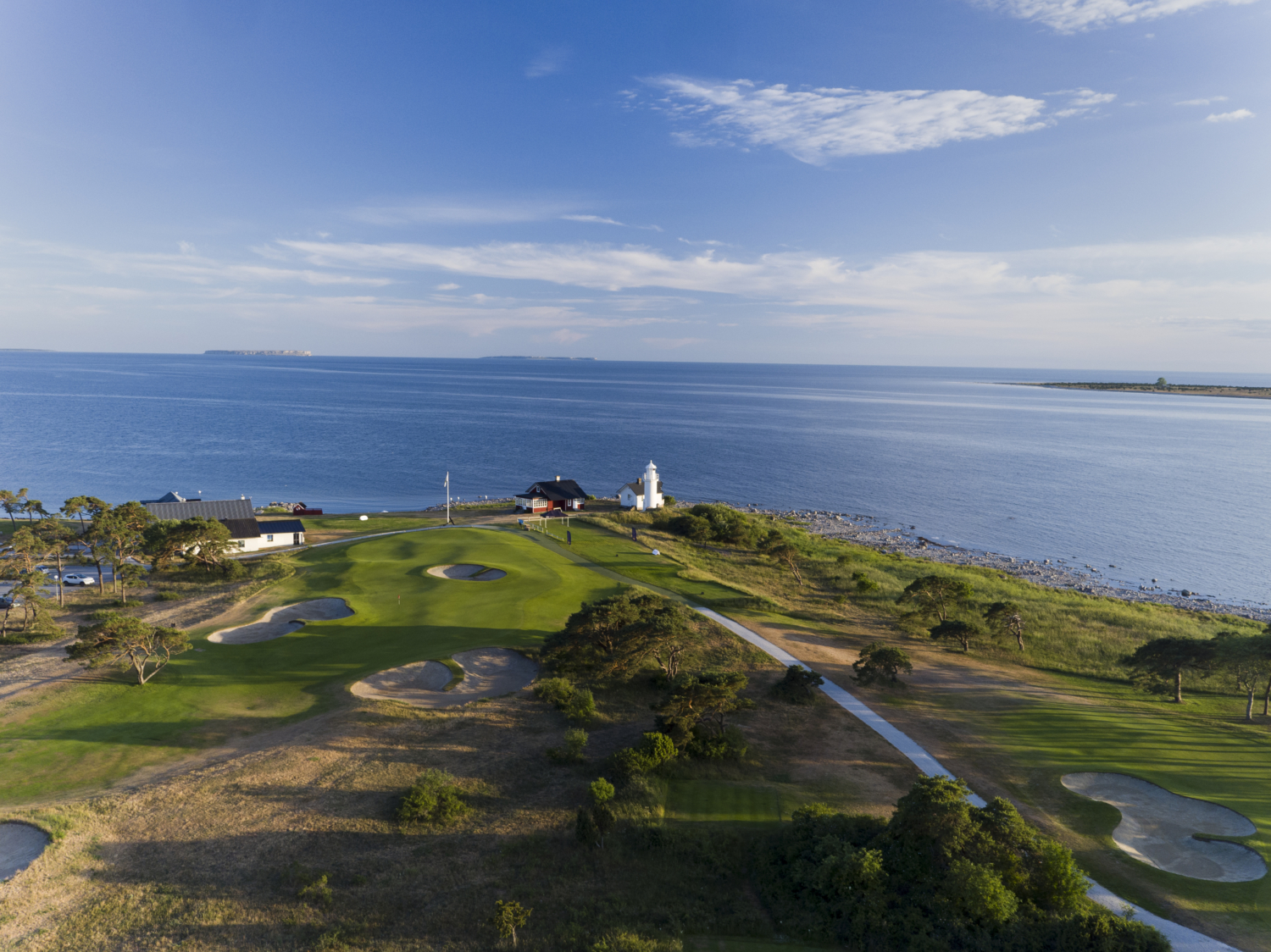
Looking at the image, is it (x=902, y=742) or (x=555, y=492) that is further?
(x=555, y=492)

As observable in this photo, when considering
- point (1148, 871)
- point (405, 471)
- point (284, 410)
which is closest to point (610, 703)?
point (1148, 871)

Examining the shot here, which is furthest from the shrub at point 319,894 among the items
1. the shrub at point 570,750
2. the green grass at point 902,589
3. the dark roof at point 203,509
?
the dark roof at point 203,509

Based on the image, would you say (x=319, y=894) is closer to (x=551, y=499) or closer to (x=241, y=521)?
(x=241, y=521)

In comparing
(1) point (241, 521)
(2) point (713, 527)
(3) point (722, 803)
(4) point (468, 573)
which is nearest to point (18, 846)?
(3) point (722, 803)

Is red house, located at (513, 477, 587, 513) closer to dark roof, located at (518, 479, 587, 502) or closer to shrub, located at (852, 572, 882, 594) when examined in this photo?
dark roof, located at (518, 479, 587, 502)

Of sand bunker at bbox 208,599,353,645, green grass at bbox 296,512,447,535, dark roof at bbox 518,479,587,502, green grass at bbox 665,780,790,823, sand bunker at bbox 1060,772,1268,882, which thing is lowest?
green grass at bbox 296,512,447,535

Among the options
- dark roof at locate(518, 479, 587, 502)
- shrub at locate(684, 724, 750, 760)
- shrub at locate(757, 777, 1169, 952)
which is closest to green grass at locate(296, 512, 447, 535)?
dark roof at locate(518, 479, 587, 502)
